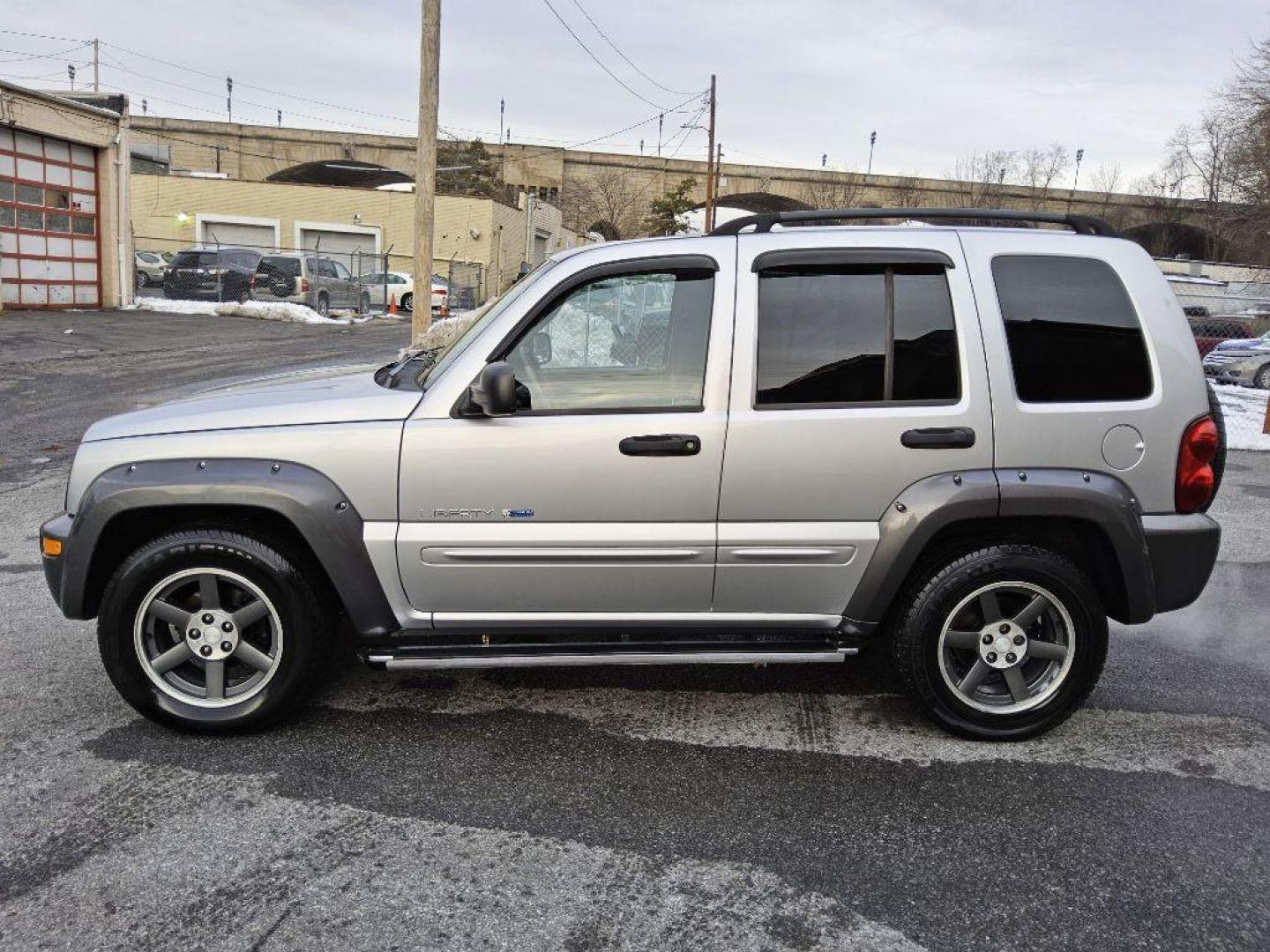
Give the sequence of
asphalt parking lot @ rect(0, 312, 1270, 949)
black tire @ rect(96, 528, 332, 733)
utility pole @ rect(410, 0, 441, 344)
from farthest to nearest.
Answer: utility pole @ rect(410, 0, 441, 344) → black tire @ rect(96, 528, 332, 733) → asphalt parking lot @ rect(0, 312, 1270, 949)

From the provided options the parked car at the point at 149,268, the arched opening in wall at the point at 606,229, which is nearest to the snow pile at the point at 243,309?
the parked car at the point at 149,268

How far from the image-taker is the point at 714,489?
357 cm

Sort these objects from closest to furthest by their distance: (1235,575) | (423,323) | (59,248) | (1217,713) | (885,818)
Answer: (885,818) < (1217,713) < (1235,575) < (423,323) < (59,248)

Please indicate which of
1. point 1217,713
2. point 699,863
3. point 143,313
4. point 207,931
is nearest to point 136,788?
point 207,931

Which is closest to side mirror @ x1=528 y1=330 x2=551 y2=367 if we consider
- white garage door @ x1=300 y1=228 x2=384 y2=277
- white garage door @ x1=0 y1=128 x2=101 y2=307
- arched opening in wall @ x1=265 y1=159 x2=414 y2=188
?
white garage door @ x1=0 y1=128 x2=101 y2=307

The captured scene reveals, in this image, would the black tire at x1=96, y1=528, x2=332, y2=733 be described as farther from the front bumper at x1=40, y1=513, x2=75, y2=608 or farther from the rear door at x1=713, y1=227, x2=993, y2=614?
the rear door at x1=713, y1=227, x2=993, y2=614

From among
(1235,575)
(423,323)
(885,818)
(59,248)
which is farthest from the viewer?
(59,248)

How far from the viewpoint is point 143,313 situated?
82.5 feet

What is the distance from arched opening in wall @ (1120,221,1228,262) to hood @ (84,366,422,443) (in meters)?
66.4

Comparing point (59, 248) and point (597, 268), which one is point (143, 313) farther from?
point (597, 268)

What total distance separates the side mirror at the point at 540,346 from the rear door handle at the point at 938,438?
4.32 ft

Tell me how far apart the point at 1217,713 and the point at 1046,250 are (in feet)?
6.74

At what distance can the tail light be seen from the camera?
367 centimetres

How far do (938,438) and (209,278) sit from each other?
29.8 meters
